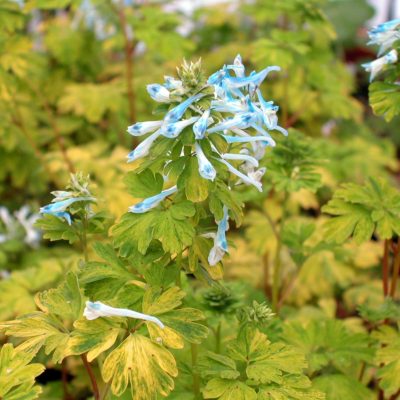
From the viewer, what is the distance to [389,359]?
1691 mm

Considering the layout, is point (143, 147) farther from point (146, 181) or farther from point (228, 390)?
point (228, 390)

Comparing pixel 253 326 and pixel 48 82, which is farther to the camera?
pixel 48 82

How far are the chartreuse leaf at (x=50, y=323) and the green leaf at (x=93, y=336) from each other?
1.9 inches

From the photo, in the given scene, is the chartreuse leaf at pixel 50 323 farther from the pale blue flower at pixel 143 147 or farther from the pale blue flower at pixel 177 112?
the pale blue flower at pixel 177 112

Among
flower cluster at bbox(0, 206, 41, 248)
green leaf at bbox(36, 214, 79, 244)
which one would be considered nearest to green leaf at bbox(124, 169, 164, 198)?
green leaf at bbox(36, 214, 79, 244)

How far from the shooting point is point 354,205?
1.80 meters

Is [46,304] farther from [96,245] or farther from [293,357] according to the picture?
[293,357]

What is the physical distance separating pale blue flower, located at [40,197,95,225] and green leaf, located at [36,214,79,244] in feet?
0.12

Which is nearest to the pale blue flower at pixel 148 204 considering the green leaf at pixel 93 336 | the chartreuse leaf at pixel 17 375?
the green leaf at pixel 93 336

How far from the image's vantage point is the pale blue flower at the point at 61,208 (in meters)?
1.44

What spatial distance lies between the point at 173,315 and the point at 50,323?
0.30 metres

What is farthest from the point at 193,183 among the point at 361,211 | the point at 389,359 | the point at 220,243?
the point at 389,359

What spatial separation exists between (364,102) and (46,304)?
479 centimetres

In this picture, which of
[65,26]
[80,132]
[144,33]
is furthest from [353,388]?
[65,26]
